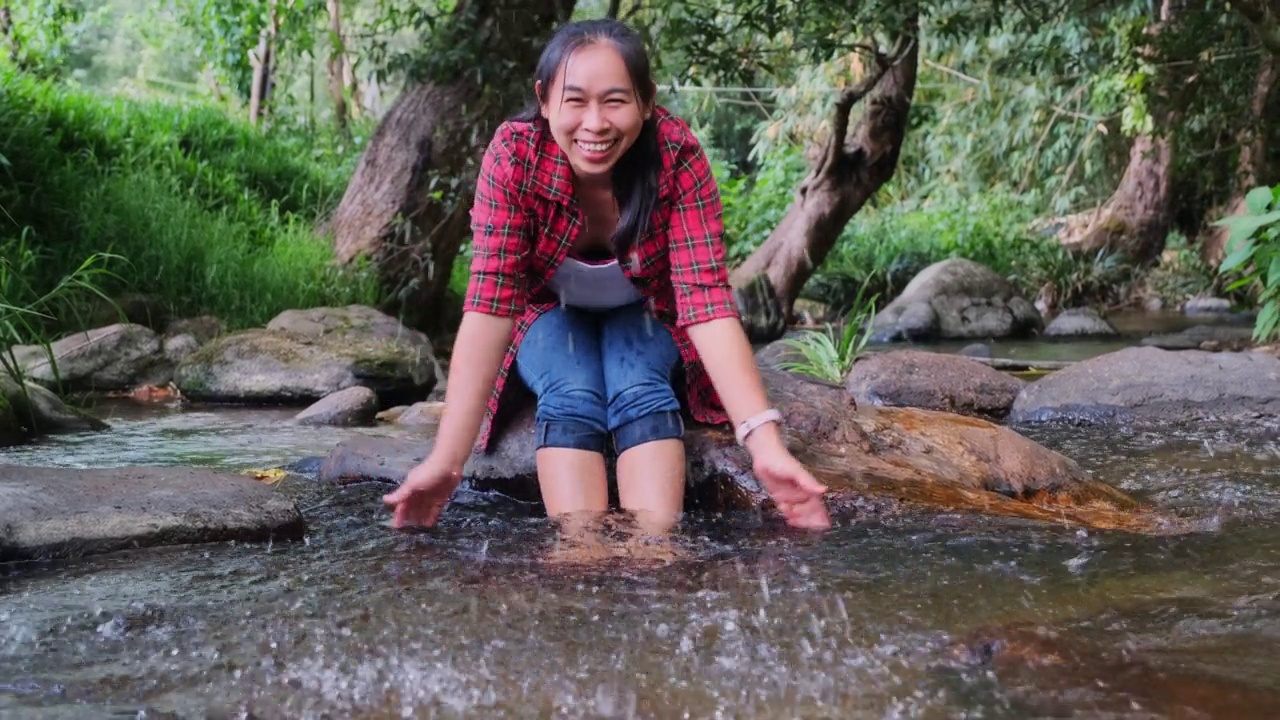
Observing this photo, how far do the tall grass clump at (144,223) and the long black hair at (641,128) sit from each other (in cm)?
463

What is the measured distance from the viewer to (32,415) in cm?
470

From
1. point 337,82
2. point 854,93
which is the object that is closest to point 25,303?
point 854,93

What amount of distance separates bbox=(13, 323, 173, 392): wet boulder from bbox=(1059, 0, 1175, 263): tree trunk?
456 inches

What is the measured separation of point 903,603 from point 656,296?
1.25 meters

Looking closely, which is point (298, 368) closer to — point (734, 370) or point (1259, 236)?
point (734, 370)

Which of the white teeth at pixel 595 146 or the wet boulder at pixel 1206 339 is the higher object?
the white teeth at pixel 595 146

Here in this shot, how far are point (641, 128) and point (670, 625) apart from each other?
1353 millimetres

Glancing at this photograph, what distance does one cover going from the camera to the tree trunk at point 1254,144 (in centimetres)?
1166

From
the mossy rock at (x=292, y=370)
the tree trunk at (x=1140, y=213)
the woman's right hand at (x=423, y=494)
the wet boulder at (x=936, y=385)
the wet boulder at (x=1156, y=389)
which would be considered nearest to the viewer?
the woman's right hand at (x=423, y=494)

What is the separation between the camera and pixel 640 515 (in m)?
2.94

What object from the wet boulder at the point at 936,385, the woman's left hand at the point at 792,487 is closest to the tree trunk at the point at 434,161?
the wet boulder at the point at 936,385

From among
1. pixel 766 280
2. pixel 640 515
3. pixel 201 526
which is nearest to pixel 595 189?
pixel 640 515

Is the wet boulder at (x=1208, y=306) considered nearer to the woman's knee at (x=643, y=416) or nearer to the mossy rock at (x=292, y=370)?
the mossy rock at (x=292, y=370)

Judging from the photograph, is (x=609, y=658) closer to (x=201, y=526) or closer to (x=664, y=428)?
(x=664, y=428)
